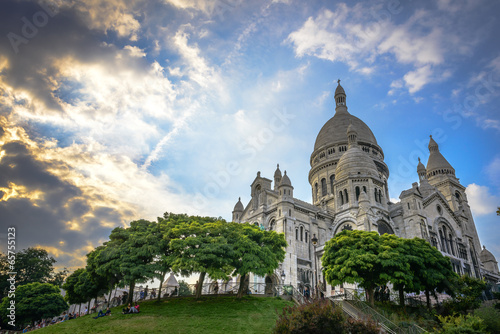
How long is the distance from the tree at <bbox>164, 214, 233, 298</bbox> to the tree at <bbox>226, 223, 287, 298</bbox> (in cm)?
82

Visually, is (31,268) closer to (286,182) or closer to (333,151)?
(286,182)

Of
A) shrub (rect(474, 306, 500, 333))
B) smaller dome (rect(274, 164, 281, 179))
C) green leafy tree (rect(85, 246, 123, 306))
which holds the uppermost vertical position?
smaller dome (rect(274, 164, 281, 179))

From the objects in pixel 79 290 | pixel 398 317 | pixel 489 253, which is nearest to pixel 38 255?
pixel 79 290

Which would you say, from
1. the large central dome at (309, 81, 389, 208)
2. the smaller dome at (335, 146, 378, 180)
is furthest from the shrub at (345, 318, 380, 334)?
the large central dome at (309, 81, 389, 208)

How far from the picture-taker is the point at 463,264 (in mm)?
46844

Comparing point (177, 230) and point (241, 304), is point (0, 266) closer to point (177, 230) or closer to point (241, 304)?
point (177, 230)

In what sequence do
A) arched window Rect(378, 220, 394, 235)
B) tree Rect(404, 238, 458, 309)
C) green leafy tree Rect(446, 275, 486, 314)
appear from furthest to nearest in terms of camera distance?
arched window Rect(378, 220, 394, 235) < tree Rect(404, 238, 458, 309) < green leafy tree Rect(446, 275, 486, 314)

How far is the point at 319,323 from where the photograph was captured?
16.6m

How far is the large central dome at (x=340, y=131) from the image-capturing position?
210 ft

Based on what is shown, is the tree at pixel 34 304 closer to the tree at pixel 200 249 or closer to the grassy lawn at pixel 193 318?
the grassy lawn at pixel 193 318

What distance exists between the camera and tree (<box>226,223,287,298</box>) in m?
28.7

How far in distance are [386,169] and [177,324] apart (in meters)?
51.9

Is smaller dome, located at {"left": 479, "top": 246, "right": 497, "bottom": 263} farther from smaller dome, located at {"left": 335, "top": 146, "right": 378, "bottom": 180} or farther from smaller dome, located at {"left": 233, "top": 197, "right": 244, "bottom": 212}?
smaller dome, located at {"left": 233, "top": 197, "right": 244, "bottom": 212}

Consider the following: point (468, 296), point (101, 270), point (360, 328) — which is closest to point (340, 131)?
point (468, 296)
